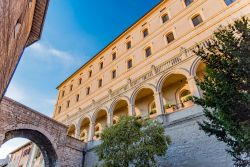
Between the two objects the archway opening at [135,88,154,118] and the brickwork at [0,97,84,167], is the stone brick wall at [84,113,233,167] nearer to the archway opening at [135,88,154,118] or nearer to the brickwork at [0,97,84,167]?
the archway opening at [135,88,154,118]

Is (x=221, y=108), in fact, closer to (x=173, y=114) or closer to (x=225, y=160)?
(x=225, y=160)

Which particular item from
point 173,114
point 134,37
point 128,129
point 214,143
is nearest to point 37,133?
point 128,129

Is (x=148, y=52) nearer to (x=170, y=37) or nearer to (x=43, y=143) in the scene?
(x=170, y=37)

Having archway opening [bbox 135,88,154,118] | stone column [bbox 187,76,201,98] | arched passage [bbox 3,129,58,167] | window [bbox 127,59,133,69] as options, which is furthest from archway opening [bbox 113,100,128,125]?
stone column [bbox 187,76,201,98]

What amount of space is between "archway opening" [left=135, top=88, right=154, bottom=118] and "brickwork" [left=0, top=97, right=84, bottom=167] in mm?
6625

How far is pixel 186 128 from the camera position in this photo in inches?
452

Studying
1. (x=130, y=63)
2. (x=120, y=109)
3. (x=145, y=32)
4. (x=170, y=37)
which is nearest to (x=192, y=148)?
(x=120, y=109)

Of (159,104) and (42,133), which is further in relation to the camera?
(159,104)

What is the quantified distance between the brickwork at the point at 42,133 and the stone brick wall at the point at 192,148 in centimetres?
771

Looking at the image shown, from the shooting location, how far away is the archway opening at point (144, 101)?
1731 centimetres

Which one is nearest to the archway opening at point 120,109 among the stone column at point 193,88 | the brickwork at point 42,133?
the brickwork at point 42,133

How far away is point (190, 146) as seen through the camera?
1080 centimetres

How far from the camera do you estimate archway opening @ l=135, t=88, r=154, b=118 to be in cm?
1731

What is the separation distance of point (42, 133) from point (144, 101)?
31.2 ft
